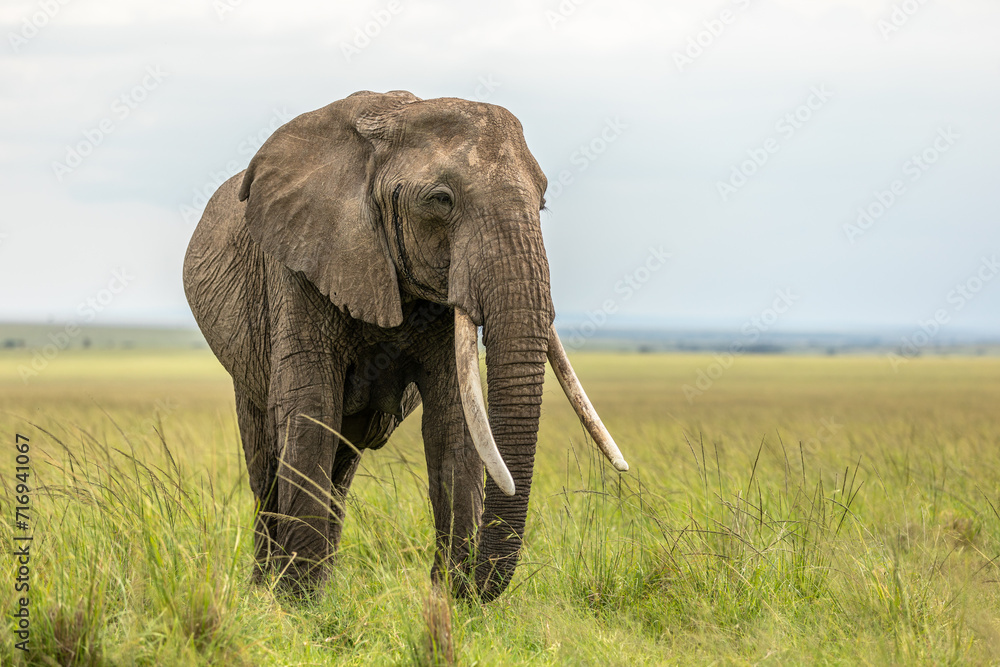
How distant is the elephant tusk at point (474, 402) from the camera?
17.1ft

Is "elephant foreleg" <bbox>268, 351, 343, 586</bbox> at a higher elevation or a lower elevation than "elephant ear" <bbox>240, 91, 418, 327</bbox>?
lower

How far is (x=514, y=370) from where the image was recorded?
541cm

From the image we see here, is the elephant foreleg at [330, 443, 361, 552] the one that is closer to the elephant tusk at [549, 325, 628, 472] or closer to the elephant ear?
the elephant ear

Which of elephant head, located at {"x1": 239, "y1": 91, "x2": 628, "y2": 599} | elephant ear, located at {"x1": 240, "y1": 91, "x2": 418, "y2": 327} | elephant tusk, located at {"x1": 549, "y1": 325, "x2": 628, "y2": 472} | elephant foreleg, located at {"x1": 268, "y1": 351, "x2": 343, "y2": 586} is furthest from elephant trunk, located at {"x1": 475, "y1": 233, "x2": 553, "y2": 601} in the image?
elephant foreleg, located at {"x1": 268, "y1": 351, "x2": 343, "y2": 586}

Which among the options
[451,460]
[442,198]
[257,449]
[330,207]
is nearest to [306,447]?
[451,460]

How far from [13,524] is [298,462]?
1528mm

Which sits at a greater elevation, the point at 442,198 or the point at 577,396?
the point at 442,198

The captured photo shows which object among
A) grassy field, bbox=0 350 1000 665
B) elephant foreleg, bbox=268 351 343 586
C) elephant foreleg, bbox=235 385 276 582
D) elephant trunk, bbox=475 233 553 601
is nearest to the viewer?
grassy field, bbox=0 350 1000 665

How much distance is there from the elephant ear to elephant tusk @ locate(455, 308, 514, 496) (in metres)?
0.46

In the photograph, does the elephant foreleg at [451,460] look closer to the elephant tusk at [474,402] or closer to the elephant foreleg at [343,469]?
the elephant foreleg at [343,469]

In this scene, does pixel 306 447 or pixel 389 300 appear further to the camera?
pixel 306 447

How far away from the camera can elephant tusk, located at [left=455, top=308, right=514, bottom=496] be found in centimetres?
522

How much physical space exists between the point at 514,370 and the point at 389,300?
0.87 meters

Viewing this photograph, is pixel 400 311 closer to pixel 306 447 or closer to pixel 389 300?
pixel 389 300
